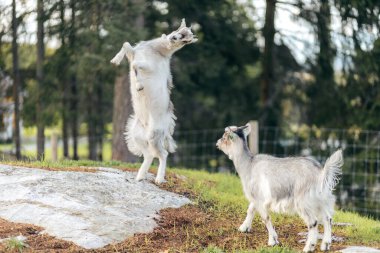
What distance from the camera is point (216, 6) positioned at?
20.3 m

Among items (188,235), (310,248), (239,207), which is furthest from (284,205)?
(239,207)

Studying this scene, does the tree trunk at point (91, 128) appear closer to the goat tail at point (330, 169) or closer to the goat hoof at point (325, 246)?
the goat hoof at point (325, 246)

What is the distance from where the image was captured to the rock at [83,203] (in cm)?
800

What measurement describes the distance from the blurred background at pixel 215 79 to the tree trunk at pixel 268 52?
1.2 inches

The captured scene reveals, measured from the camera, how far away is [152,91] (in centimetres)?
977

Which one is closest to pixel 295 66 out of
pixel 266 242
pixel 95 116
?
pixel 95 116

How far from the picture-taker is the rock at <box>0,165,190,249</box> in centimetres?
800

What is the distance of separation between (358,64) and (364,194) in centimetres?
364

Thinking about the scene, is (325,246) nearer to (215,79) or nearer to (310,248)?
(310,248)

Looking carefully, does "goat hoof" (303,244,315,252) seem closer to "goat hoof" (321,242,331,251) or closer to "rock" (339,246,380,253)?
"goat hoof" (321,242,331,251)

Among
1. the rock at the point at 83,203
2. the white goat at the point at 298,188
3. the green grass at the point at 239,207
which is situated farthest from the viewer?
the green grass at the point at 239,207

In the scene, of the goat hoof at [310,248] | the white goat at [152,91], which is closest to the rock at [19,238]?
the white goat at [152,91]

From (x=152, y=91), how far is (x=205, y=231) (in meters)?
2.28

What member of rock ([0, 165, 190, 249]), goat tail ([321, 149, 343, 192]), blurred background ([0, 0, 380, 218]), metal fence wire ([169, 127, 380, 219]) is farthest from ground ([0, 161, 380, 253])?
metal fence wire ([169, 127, 380, 219])
